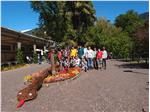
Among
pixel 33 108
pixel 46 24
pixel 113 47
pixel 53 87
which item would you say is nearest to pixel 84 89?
pixel 53 87

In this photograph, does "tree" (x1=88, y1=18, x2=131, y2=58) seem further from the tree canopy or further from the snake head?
the snake head

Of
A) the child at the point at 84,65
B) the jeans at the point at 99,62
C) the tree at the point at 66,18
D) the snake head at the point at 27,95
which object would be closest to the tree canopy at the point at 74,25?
the tree at the point at 66,18

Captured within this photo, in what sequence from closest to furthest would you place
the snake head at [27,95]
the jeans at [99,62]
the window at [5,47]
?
the snake head at [27,95] → the jeans at [99,62] → the window at [5,47]

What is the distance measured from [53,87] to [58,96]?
91.5 inches

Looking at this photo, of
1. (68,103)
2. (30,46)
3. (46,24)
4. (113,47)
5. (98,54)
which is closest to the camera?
(68,103)

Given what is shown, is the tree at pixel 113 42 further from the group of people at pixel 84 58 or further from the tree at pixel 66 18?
the group of people at pixel 84 58

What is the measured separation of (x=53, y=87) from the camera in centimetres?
1401

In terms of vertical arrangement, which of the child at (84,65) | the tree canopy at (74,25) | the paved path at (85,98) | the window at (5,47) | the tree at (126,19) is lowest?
the paved path at (85,98)

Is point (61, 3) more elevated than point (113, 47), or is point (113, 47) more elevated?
point (61, 3)

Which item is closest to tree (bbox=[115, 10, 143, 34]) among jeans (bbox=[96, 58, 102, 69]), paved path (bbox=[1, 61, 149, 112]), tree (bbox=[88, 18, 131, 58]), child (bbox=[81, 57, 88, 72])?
tree (bbox=[88, 18, 131, 58])

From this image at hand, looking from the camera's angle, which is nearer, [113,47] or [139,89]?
[139,89]

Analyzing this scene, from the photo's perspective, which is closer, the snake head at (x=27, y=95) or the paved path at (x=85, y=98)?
the paved path at (x=85, y=98)

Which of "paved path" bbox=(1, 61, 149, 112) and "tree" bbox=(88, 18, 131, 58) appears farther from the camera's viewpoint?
"tree" bbox=(88, 18, 131, 58)

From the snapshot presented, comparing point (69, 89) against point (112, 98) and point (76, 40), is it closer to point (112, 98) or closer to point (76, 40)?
point (112, 98)
